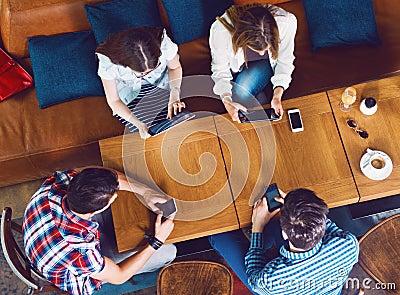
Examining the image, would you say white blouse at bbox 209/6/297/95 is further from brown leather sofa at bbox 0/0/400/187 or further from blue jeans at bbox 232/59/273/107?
brown leather sofa at bbox 0/0/400/187

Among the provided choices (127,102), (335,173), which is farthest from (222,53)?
(335,173)

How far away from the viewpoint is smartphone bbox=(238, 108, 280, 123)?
1906 millimetres

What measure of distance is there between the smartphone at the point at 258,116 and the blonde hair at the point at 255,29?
0.29 meters

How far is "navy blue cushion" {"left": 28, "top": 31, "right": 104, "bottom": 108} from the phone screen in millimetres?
1033

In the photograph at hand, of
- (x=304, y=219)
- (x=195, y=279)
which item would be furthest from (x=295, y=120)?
(x=195, y=279)

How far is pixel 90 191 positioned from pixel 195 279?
0.72m

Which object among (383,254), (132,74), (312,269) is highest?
(132,74)

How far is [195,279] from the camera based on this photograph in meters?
1.96

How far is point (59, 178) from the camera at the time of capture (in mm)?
1784

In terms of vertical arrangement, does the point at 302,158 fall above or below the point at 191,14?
below

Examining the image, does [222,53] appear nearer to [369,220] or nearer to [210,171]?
[210,171]

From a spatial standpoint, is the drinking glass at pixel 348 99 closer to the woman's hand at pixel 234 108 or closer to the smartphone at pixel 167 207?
the woman's hand at pixel 234 108

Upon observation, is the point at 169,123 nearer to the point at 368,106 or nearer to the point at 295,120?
the point at 295,120

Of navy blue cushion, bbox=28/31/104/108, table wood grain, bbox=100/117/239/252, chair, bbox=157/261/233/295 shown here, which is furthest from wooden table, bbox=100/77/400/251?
navy blue cushion, bbox=28/31/104/108
